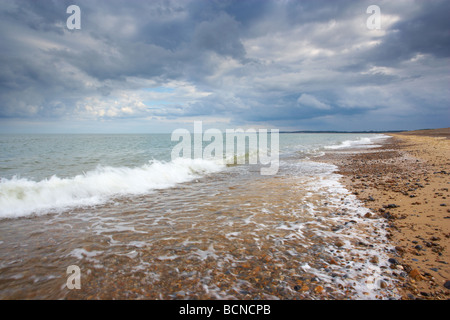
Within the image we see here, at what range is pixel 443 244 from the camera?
4270 mm

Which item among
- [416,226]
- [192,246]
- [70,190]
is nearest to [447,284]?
[416,226]

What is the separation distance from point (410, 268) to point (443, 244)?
1419 mm

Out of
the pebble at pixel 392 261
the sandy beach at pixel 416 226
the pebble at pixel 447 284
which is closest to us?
the pebble at pixel 447 284

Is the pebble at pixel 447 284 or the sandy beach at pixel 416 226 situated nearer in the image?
the pebble at pixel 447 284


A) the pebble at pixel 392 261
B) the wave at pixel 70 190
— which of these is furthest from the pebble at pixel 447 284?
the wave at pixel 70 190

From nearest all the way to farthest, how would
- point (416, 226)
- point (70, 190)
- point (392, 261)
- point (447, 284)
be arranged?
1. point (447, 284)
2. point (392, 261)
3. point (416, 226)
4. point (70, 190)

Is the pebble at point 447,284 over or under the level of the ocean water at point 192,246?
over

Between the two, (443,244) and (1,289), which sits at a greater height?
(443,244)

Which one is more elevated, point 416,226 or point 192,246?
point 416,226

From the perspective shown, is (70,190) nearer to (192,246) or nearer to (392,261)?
(192,246)

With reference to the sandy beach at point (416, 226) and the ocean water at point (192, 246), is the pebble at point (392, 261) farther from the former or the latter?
the ocean water at point (192, 246)

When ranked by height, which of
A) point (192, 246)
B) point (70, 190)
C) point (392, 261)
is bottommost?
point (192, 246)
